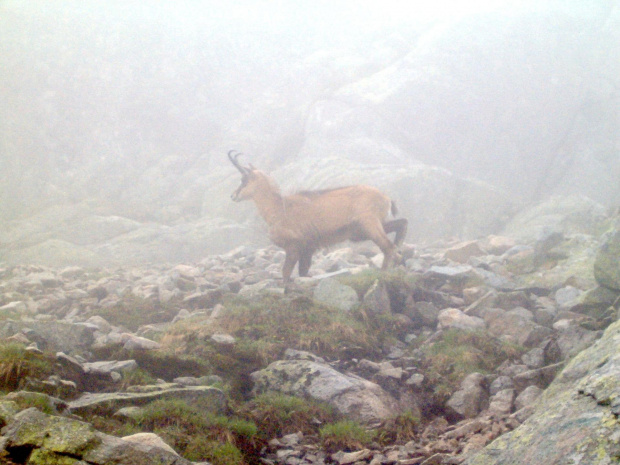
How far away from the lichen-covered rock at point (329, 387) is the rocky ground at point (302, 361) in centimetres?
2

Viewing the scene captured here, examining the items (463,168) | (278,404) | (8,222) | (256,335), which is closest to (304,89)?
(463,168)

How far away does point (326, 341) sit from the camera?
19.7ft

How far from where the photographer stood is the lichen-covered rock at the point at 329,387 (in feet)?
15.0

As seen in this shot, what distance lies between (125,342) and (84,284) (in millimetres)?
5144

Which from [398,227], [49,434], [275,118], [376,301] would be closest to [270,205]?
[398,227]

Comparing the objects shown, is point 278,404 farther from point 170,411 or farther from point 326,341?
point 326,341

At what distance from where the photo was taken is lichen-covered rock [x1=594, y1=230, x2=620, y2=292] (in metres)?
5.75

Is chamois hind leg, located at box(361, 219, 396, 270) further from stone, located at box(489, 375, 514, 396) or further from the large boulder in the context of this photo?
the large boulder

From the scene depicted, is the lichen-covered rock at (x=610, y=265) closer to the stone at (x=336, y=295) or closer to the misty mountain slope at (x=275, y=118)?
the stone at (x=336, y=295)

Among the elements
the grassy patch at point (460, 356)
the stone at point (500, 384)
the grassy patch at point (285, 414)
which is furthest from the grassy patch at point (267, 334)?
the stone at point (500, 384)

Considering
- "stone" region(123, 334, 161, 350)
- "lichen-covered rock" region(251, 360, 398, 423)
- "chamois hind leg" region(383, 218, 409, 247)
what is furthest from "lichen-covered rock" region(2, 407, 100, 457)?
"chamois hind leg" region(383, 218, 409, 247)

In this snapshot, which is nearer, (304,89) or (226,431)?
(226,431)

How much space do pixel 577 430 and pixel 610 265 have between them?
12.6 ft

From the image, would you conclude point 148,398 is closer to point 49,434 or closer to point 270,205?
point 49,434
